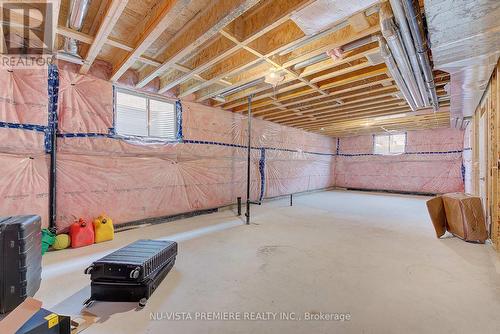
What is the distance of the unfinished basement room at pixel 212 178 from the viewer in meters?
1.68

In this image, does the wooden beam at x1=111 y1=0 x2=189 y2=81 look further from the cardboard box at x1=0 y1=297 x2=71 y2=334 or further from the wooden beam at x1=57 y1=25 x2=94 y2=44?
the cardboard box at x1=0 y1=297 x2=71 y2=334

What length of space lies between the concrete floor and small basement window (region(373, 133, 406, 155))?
614cm

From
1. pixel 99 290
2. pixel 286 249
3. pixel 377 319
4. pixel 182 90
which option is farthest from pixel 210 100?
pixel 377 319

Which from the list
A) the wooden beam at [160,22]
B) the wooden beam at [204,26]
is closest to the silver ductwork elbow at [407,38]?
the wooden beam at [204,26]

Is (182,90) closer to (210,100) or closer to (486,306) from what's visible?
(210,100)

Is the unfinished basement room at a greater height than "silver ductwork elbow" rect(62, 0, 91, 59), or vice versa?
"silver ductwork elbow" rect(62, 0, 91, 59)

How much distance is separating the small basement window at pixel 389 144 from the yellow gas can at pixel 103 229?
929cm

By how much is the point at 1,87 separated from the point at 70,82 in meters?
0.73

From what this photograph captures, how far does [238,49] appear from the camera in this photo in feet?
8.63

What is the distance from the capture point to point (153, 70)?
3.27 metres

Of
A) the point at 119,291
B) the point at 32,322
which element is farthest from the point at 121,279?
the point at 32,322

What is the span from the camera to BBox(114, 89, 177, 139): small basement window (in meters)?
3.76

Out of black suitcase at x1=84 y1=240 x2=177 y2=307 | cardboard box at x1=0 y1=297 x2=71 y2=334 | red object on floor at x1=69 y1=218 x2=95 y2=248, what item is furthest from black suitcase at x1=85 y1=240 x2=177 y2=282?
red object on floor at x1=69 y1=218 x2=95 y2=248

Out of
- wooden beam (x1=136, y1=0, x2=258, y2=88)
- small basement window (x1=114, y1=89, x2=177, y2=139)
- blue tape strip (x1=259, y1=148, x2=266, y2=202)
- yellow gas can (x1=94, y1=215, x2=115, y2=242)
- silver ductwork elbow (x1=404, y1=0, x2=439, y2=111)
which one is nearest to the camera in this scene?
silver ductwork elbow (x1=404, y1=0, x2=439, y2=111)
